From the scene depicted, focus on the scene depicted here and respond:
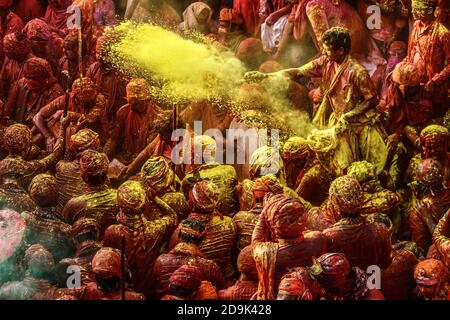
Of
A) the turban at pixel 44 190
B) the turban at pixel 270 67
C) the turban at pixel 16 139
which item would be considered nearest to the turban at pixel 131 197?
the turban at pixel 44 190

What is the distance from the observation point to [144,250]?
15.7m

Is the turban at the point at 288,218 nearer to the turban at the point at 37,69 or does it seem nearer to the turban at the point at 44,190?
the turban at the point at 44,190

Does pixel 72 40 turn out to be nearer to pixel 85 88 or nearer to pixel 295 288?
pixel 85 88

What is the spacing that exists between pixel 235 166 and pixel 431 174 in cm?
230

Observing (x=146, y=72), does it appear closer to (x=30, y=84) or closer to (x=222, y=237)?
(x=30, y=84)

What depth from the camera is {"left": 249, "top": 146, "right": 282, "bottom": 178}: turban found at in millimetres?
16422

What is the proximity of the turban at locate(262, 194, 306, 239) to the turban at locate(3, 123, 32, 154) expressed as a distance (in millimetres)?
3502

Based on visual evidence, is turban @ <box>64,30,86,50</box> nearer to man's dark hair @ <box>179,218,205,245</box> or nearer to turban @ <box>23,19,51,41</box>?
turban @ <box>23,19,51,41</box>

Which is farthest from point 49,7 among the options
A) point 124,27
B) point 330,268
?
point 330,268

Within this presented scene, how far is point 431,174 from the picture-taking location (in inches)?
637

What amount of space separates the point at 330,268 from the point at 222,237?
219 cm

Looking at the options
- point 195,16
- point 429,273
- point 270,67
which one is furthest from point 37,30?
point 429,273
